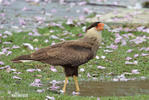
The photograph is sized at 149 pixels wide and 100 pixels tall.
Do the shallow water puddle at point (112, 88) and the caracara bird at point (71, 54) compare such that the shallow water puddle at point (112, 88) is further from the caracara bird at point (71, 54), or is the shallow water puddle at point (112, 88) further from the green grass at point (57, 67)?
the green grass at point (57, 67)

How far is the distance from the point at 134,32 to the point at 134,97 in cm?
673

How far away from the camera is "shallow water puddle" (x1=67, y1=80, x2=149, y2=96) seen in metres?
7.96

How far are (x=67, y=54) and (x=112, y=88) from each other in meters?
1.24

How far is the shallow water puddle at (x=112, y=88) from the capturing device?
796 cm

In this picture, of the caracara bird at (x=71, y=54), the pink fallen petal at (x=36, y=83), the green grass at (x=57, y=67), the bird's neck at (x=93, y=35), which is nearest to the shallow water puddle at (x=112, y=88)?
the caracara bird at (x=71, y=54)

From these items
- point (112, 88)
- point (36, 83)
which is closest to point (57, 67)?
point (36, 83)

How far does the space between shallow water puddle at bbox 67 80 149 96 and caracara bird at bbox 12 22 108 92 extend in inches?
11.5

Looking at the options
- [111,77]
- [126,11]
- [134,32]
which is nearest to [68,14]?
[126,11]

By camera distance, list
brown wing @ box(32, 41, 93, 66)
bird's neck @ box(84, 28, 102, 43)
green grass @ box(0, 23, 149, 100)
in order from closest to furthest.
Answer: green grass @ box(0, 23, 149, 100) → brown wing @ box(32, 41, 93, 66) → bird's neck @ box(84, 28, 102, 43)

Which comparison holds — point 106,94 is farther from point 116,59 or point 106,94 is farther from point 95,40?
point 116,59

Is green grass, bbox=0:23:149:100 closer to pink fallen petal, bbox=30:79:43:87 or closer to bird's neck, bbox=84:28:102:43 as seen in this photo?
pink fallen petal, bbox=30:79:43:87

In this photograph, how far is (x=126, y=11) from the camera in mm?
18141

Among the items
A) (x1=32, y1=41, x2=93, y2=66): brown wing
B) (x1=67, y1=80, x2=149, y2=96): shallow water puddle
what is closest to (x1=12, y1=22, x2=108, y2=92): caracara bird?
(x1=32, y1=41, x2=93, y2=66): brown wing

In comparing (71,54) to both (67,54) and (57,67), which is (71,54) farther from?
(57,67)
